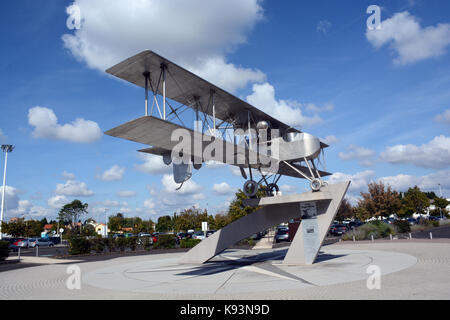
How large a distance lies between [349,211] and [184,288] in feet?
195

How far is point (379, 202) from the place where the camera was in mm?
41281

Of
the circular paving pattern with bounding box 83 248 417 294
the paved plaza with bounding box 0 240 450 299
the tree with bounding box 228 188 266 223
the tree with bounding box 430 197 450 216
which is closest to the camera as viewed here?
the paved plaza with bounding box 0 240 450 299

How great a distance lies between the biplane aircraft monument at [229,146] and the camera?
33.3ft

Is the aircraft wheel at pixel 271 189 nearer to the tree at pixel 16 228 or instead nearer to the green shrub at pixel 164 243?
the green shrub at pixel 164 243

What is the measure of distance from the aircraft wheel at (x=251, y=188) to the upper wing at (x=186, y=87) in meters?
3.18

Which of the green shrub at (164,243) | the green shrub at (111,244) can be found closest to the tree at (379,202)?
the green shrub at (164,243)

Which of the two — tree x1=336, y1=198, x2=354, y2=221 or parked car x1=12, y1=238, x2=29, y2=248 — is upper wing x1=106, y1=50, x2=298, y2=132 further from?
tree x1=336, y1=198, x2=354, y2=221

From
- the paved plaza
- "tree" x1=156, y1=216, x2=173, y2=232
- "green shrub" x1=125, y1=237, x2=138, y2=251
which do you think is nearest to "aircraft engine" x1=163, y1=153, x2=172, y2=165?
the paved plaza

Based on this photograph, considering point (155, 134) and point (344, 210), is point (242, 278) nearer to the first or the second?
point (155, 134)

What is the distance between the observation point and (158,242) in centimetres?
2938

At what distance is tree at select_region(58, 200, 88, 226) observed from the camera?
3548 inches
